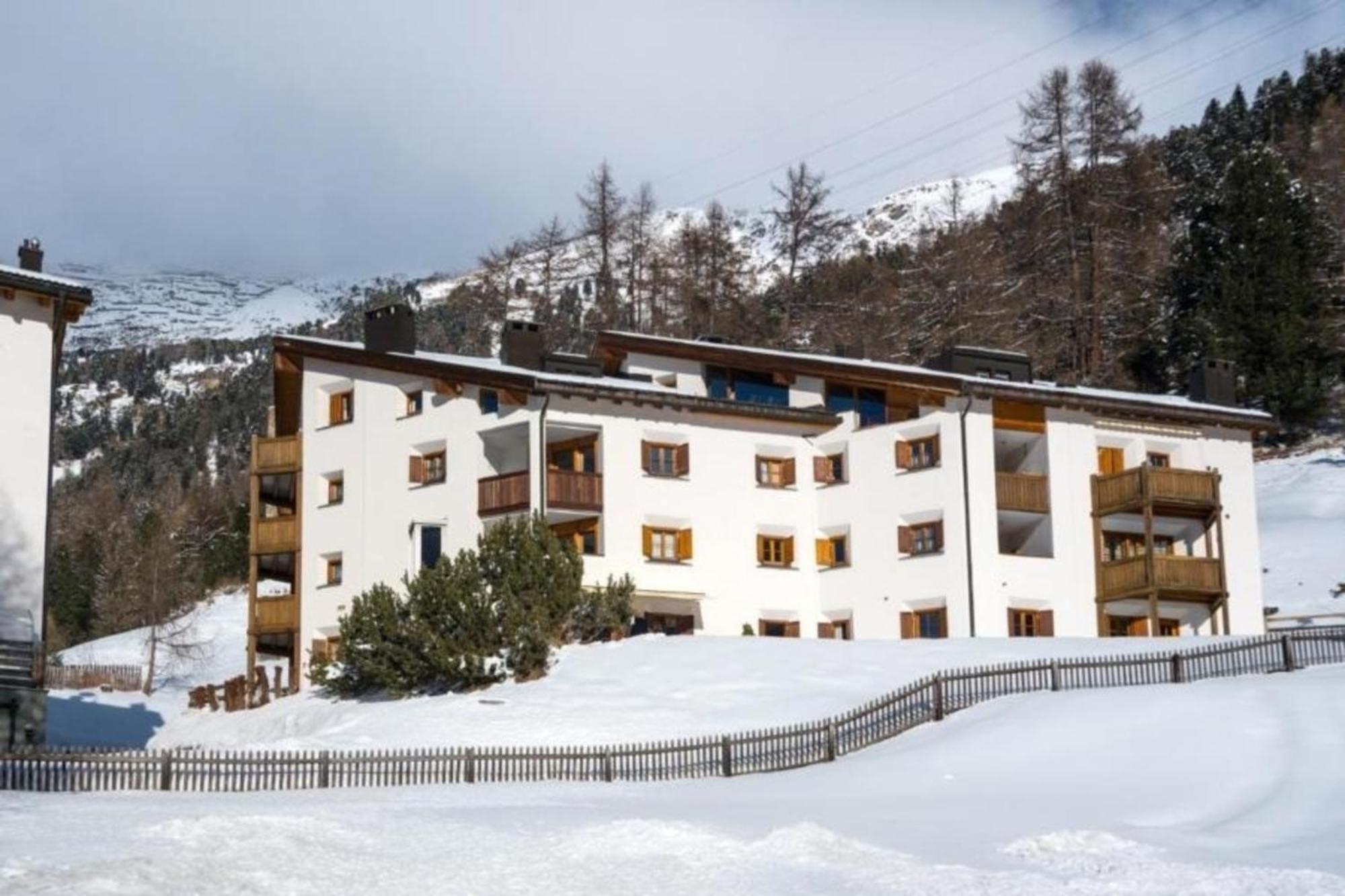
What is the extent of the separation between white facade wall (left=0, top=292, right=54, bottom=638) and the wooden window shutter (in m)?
24.5

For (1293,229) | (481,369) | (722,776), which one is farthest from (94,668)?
(1293,229)

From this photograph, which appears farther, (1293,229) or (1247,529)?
(1293,229)

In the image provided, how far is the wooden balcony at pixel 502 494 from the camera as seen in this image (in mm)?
50000

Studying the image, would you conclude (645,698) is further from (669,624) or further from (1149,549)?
(1149,549)

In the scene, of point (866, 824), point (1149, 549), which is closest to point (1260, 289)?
point (1149, 549)

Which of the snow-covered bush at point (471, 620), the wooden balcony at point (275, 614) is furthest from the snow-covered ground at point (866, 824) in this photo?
the wooden balcony at point (275, 614)

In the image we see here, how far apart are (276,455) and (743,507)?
544 inches

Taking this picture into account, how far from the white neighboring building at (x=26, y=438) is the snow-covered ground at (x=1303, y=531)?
3391cm

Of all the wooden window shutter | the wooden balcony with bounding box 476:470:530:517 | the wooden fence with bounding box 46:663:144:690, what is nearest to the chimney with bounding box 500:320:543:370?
the wooden balcony with bounding box 476:470:530:517

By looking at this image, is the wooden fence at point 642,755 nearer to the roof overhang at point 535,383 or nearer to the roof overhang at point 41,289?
the roof overhang at point 41,289

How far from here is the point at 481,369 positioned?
51.1 meters

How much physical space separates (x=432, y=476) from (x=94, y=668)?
2642 centimetres

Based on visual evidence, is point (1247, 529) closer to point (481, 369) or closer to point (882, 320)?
point (481, 369)

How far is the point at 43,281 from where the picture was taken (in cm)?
3903
